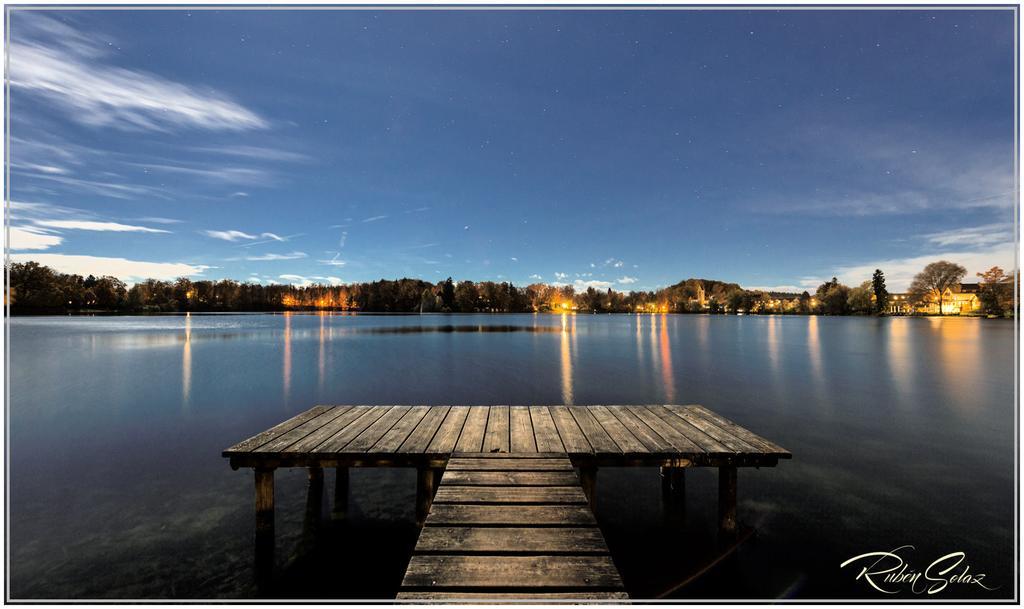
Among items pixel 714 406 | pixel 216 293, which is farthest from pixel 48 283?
pixel 714 406

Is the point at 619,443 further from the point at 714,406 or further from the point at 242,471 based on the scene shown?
the point at 714,406

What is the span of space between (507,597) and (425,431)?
12.9 ft

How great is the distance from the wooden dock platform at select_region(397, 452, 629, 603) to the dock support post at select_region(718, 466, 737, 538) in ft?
10.6

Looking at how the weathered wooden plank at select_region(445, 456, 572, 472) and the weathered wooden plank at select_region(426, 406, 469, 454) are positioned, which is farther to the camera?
the weathered wooden plank at select_region(426, 406, 469, 454)

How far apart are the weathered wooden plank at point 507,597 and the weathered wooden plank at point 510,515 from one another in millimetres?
880

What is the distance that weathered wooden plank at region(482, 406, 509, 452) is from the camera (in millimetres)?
6098

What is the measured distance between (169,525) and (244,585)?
2.84 meters

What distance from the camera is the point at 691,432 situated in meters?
6.84

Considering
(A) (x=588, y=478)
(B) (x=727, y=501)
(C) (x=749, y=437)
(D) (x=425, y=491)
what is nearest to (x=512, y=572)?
(A) (x=588, y=478)

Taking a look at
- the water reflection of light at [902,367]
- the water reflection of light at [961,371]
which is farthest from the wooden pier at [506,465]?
the water reflection of light at [902,367]

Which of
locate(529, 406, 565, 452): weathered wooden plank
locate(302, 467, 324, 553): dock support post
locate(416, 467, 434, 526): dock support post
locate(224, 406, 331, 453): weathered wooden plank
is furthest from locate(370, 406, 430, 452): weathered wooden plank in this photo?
locate(302, 467, 324, 553): dock support post

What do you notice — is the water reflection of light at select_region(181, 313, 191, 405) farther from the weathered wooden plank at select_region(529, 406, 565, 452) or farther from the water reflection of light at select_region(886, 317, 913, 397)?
the water reflection of light at select_region(886, 317, 913, 397)

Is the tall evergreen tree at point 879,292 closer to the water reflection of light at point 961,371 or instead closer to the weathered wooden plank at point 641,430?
the water reflection of light at point 961,371

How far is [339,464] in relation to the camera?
19.2 feet
